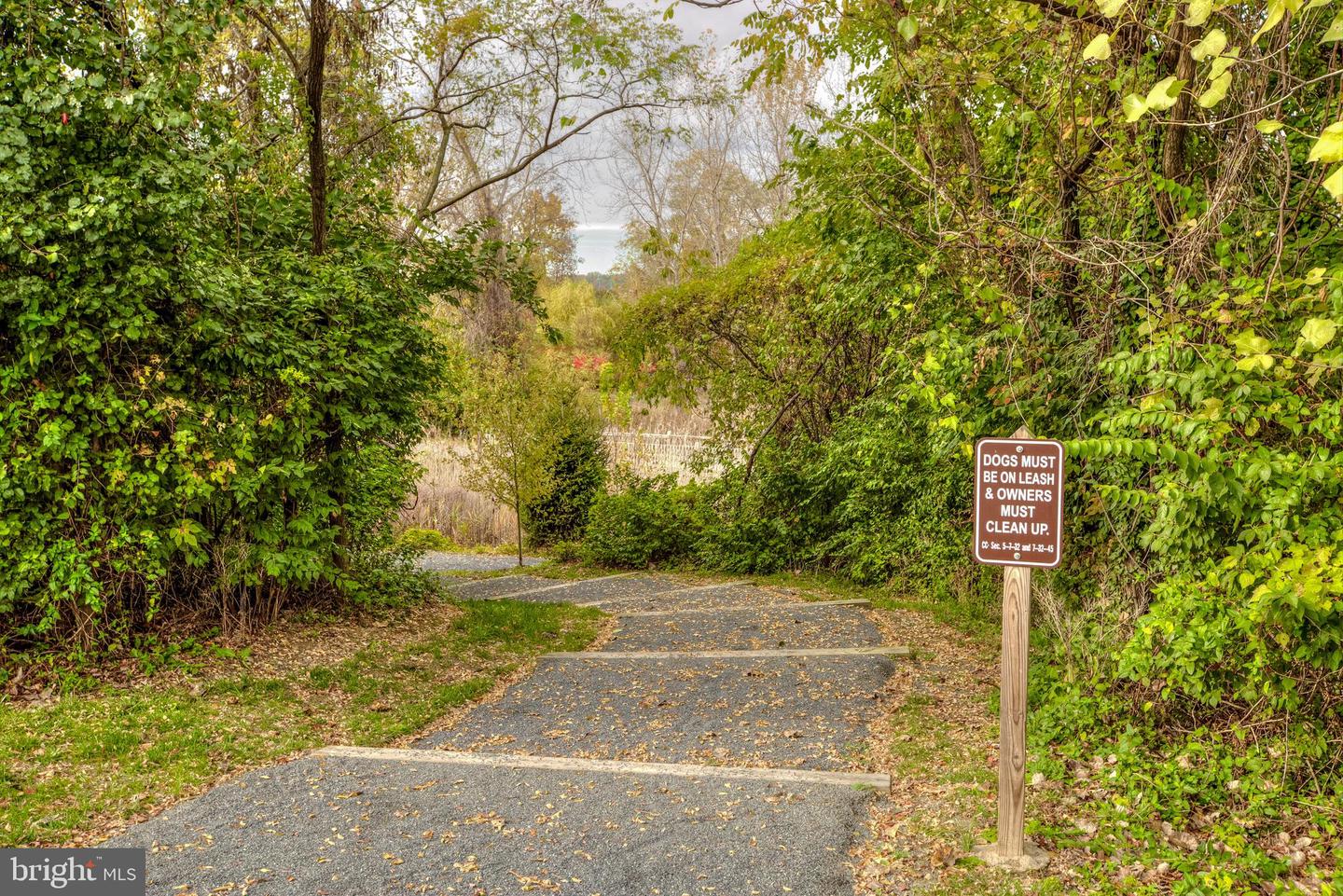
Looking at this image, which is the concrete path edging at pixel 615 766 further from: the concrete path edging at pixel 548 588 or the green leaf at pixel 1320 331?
the concrete path edging at pixel 548 588

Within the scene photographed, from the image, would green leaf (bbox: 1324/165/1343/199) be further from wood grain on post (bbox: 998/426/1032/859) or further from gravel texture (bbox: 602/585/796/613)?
gravel texture (bbox: 602/585/796/613)

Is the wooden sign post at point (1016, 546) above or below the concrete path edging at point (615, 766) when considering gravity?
above

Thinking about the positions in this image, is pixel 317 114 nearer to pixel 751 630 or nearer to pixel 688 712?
pixel 688 712

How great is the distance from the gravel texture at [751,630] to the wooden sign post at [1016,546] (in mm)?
3746

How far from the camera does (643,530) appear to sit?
13.1 metres

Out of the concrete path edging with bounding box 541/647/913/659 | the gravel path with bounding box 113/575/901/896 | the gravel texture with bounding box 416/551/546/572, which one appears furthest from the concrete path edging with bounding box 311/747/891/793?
the gravel texture with bounding box 416/551/546/572

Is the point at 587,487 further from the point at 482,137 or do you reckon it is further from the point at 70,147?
the point at 70,147

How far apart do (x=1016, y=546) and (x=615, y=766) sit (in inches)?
91.6

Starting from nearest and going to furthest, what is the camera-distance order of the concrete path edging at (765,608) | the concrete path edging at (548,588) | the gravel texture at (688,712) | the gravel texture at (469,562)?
the gravel texture at (688,712) → the concrete path edging at (765,608) → the concrete path edging at (548,588) → the gravel texture at (469,562)

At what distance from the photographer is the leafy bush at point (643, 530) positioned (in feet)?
42.9

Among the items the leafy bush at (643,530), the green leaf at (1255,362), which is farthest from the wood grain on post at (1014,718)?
the leafy bush at (643,530)

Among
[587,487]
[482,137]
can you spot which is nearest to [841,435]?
Answer: [587,487]

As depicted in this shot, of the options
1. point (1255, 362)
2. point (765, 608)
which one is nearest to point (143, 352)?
point (765, 608)

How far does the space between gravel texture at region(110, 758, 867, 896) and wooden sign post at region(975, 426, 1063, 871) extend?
681 mm
